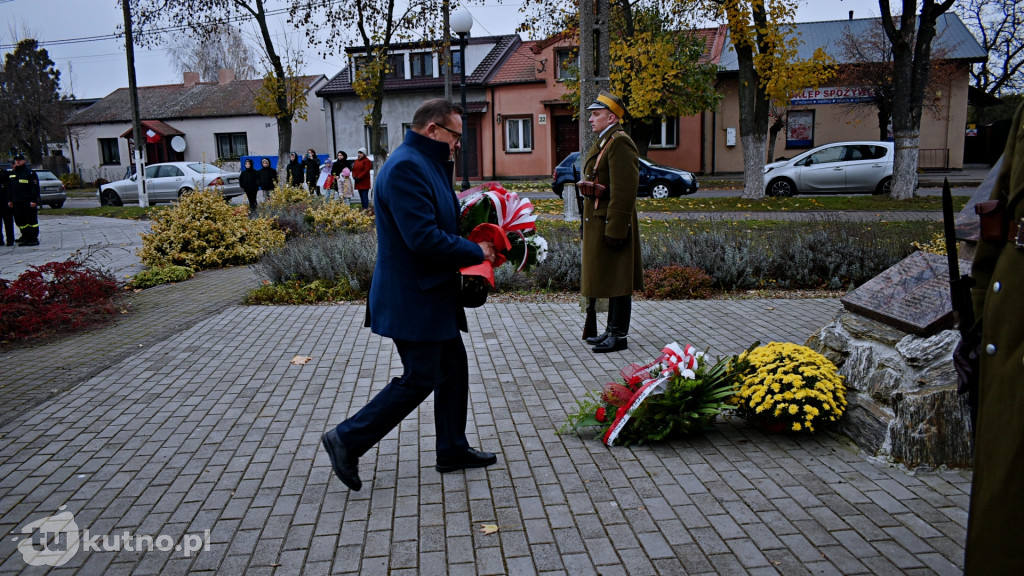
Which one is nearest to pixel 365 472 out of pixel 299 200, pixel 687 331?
pixel 687 331

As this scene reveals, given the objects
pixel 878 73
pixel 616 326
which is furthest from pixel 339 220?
pixel 878 73

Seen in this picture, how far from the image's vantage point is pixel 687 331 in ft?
24.2

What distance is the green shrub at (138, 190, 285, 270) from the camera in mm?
12055

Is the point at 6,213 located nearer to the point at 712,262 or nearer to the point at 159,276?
the point at 159,276

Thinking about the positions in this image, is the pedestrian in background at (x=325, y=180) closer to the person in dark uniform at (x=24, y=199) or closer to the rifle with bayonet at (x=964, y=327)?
the person in dark uniform at (x=24, y=199)

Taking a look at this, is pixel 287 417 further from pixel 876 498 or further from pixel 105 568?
pixel 876 498

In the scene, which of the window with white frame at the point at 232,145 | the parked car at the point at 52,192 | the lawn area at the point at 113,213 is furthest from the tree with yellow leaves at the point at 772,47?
the window with white frame at the point at 232,145

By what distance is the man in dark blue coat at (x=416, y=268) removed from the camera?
143 inches

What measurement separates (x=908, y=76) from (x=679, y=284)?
12464 mm

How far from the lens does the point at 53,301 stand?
8695mm

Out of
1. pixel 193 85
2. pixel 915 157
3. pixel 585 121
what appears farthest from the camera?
pixel 193 85

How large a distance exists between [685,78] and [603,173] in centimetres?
2423

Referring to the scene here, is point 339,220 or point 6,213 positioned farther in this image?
point 6,213

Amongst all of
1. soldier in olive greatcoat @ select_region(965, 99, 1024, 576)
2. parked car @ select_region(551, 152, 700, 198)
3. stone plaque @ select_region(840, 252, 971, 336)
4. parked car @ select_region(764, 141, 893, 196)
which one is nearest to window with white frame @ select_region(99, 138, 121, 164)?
parked car @ select_region(551, 152, 700, 198)
